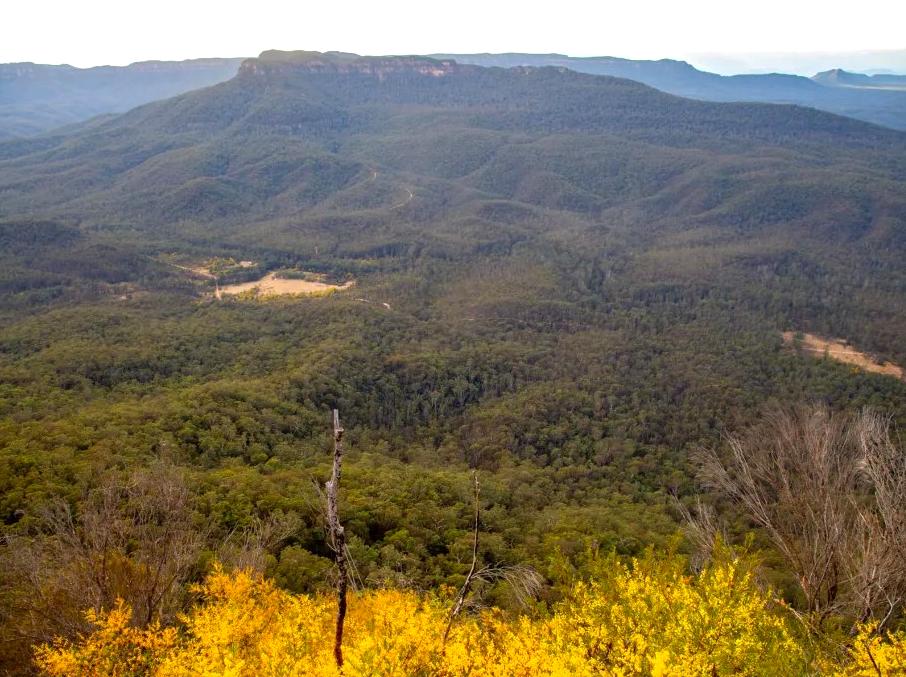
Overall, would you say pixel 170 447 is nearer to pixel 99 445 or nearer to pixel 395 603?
pixel 99 445

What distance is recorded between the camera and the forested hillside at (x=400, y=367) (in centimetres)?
2539

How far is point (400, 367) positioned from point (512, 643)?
5352 centimetres

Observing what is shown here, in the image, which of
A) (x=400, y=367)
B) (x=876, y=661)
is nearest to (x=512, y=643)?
(x=876, y=661)

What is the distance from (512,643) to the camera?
44.5ft

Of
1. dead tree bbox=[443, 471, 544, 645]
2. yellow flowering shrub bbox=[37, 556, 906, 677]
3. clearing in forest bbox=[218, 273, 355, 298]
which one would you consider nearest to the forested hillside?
dead tree bbox=[443, 471, 544, 645]

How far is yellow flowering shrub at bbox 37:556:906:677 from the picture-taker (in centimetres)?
1185

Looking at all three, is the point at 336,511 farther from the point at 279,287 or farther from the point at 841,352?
the point at 279,287

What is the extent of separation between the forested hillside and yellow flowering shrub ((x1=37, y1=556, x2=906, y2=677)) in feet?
7.34

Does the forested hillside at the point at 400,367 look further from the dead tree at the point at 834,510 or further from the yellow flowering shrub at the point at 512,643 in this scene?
the yellow flowering shrub at the point at 512,643

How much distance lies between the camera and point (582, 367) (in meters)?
70.2

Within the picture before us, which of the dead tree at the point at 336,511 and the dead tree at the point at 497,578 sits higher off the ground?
the dead tree at the point at 336,511

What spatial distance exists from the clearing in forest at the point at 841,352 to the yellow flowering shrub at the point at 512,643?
71.6 meters

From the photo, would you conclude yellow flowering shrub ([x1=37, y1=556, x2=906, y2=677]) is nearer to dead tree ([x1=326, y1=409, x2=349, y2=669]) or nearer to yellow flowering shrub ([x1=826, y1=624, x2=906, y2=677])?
yellow flowering shrub ([x1=826, y1=624, x2=906, y2=677])

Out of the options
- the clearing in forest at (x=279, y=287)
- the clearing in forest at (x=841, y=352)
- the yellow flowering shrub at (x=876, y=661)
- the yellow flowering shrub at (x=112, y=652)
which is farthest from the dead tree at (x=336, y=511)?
the clearing in forest at (x=279, y=287)
